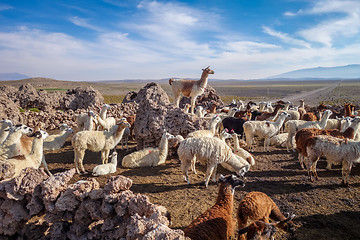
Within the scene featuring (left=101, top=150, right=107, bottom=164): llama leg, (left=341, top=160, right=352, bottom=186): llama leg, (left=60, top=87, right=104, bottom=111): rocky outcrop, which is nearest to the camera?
(left=341, top=160, right=352, bottom=186): llama leg

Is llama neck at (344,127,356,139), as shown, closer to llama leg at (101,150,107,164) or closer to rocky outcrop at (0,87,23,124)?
llama leg at (101,150,107,164)

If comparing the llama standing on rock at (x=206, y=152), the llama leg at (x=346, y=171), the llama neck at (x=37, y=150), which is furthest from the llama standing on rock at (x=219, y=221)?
the llama neck at (x=37, y=150)

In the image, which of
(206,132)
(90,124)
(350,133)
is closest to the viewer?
(350,133)

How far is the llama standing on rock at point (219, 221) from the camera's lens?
3521mm

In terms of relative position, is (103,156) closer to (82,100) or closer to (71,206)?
(71,206)

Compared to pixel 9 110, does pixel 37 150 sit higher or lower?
lower

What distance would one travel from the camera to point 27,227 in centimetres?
475

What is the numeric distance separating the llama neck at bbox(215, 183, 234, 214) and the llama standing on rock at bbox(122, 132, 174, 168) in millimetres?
4214

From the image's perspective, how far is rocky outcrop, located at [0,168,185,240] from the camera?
3.69 metres

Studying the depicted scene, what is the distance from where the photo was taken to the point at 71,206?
13.4 ft

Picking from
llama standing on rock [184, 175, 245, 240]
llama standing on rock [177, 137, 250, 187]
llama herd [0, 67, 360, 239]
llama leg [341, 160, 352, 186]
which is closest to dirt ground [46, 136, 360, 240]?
llama leg [341, 160, 352, 186]

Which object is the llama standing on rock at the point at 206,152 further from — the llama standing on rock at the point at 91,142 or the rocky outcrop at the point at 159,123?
the rocky outcrop at the point at 159,123

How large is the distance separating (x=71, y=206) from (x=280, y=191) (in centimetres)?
572

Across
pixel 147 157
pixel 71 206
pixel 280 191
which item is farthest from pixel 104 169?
pixel 280 191
